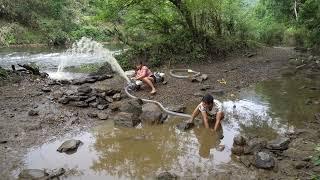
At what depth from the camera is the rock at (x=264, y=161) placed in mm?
6793

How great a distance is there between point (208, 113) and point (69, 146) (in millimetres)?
3484

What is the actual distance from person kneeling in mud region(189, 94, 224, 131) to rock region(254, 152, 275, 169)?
2.01 meters

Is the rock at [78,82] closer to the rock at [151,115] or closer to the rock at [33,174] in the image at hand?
the rock at [151,115]

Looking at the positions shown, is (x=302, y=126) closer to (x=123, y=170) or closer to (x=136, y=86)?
(x=123, y=170)

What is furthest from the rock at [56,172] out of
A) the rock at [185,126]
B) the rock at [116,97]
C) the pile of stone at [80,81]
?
the pile of stone at [80,81]

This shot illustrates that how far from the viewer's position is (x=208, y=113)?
936 centimetres

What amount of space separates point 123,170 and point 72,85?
7402 mm

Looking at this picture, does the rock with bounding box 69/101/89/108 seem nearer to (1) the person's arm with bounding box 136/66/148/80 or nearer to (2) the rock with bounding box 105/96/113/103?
(2) the rock with bounding box 105/96/113/103

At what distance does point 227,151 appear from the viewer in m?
7.78

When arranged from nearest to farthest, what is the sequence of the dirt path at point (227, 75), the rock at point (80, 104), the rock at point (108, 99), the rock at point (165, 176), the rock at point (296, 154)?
the rock at point (165, 176)
the rock at point (296, 154)
the rock at point (80, 104)
the rock at point (108, 99)
the dirt path at point (227, 75)

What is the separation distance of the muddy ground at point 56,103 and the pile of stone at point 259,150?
27cm

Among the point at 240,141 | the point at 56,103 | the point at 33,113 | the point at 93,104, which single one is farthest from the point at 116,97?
the point at 240,141

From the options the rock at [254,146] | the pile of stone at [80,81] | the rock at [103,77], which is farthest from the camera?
the rock at [103,77]

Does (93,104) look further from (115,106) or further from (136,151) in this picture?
(136,151)
